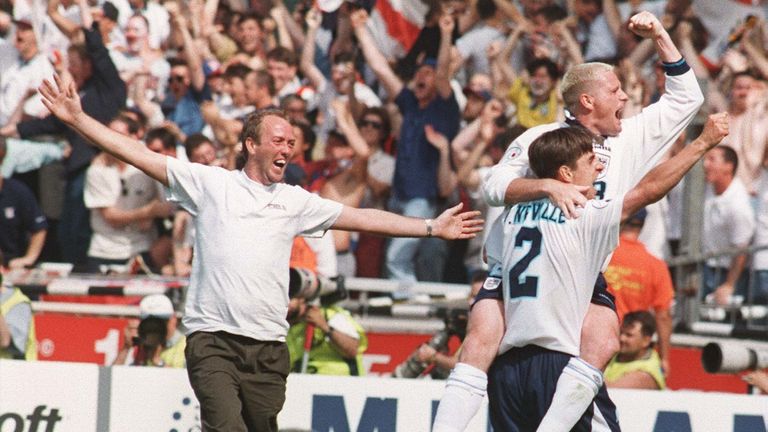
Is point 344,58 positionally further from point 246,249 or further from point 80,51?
point 246,249

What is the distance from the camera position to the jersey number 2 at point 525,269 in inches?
278

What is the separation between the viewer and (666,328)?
36.5 ft

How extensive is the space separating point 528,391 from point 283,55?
823 cm

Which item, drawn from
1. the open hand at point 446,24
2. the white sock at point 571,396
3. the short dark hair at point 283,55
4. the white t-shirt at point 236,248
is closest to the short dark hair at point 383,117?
the open hand at point 446,24

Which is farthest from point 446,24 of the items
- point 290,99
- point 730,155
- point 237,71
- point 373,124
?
point 730,155

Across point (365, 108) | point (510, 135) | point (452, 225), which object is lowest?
point (452, 225)

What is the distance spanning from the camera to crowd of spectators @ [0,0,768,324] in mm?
12781

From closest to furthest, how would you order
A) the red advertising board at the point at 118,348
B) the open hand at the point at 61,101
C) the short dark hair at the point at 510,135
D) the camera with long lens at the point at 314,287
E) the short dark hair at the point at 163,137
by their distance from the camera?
the open hand at the point at 61,101, the camera with long lens at the point at 314,287, the short dark hair at the point at 510,135, the red advertising board at the point at 118,348, the short dark hair at the point at 163,137

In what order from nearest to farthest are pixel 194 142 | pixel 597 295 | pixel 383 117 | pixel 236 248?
pixel 597 295 < pixel 236 248 < pixel 194 142 < pixel 383 117

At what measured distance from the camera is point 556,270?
23.1ft

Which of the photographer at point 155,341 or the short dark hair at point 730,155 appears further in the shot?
the short dark hair at point 730,155

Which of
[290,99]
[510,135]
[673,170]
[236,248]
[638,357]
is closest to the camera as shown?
[673,170]

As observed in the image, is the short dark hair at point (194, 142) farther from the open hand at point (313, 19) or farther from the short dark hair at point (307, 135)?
the open hand at point (313, 19)

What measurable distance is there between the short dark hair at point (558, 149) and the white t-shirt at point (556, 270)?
16 centimetres
